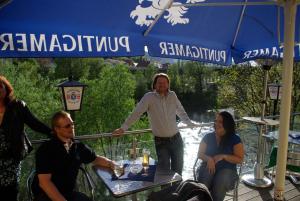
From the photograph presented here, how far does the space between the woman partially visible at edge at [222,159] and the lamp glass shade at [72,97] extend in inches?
57.2

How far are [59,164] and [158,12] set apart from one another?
1.63m

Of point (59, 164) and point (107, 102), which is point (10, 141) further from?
point (107, 102)

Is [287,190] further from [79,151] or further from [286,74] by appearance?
[79,151]

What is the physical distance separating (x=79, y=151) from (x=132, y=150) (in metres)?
0.75

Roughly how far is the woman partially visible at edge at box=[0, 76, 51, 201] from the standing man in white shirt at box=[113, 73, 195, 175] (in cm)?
128

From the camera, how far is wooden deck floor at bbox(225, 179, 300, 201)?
185 inches

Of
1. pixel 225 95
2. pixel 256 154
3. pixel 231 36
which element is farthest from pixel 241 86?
pixel 231 36

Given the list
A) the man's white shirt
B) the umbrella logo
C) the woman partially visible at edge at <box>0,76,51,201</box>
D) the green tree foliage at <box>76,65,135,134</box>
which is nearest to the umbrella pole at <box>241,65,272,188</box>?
the man's white shirt

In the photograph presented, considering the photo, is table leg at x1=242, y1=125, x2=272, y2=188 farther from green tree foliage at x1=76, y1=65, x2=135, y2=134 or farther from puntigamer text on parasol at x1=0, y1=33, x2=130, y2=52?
green tree foliage at x1=76, y1=65, x2=135, y2=134

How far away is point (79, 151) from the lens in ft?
10.7

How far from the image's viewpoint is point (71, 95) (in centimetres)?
377

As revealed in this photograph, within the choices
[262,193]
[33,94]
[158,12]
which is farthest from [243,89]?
[158,12]

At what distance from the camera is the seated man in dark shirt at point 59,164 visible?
Answer: 285 centimetres

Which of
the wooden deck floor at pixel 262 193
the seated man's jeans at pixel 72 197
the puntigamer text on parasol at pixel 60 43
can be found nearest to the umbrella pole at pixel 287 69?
the puntigamer text on parasol at pixel 60 43
